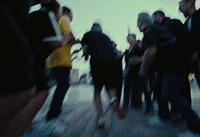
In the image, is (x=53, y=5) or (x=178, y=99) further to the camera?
(x=178, y=99)

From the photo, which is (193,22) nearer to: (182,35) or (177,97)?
(182,35)

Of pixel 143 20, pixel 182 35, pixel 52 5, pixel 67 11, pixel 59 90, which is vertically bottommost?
pixel 59 90

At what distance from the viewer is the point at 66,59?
2.82 meters

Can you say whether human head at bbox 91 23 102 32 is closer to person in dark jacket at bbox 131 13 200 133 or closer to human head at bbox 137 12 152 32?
human head at bbox 137 12 152 32

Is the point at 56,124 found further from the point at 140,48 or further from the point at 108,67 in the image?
the point at 140,48

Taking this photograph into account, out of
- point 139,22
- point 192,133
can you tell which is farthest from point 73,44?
point 192,133

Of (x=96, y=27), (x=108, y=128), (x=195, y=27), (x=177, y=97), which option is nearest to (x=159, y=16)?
(x=195, y=27)

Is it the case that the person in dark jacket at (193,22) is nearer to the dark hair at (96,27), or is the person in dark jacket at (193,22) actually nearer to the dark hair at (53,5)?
the dark hair at (96,27)

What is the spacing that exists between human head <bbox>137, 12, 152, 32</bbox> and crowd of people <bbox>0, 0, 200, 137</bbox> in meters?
0.02

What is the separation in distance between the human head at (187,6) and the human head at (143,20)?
22.0 inches

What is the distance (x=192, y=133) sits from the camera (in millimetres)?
1834

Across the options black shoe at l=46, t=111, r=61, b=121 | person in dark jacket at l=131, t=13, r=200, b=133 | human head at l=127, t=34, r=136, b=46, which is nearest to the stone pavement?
black shoe at l=46, t=111, r=61, b=121

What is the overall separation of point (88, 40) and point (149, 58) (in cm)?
106

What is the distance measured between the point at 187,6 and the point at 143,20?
0.73 meters
